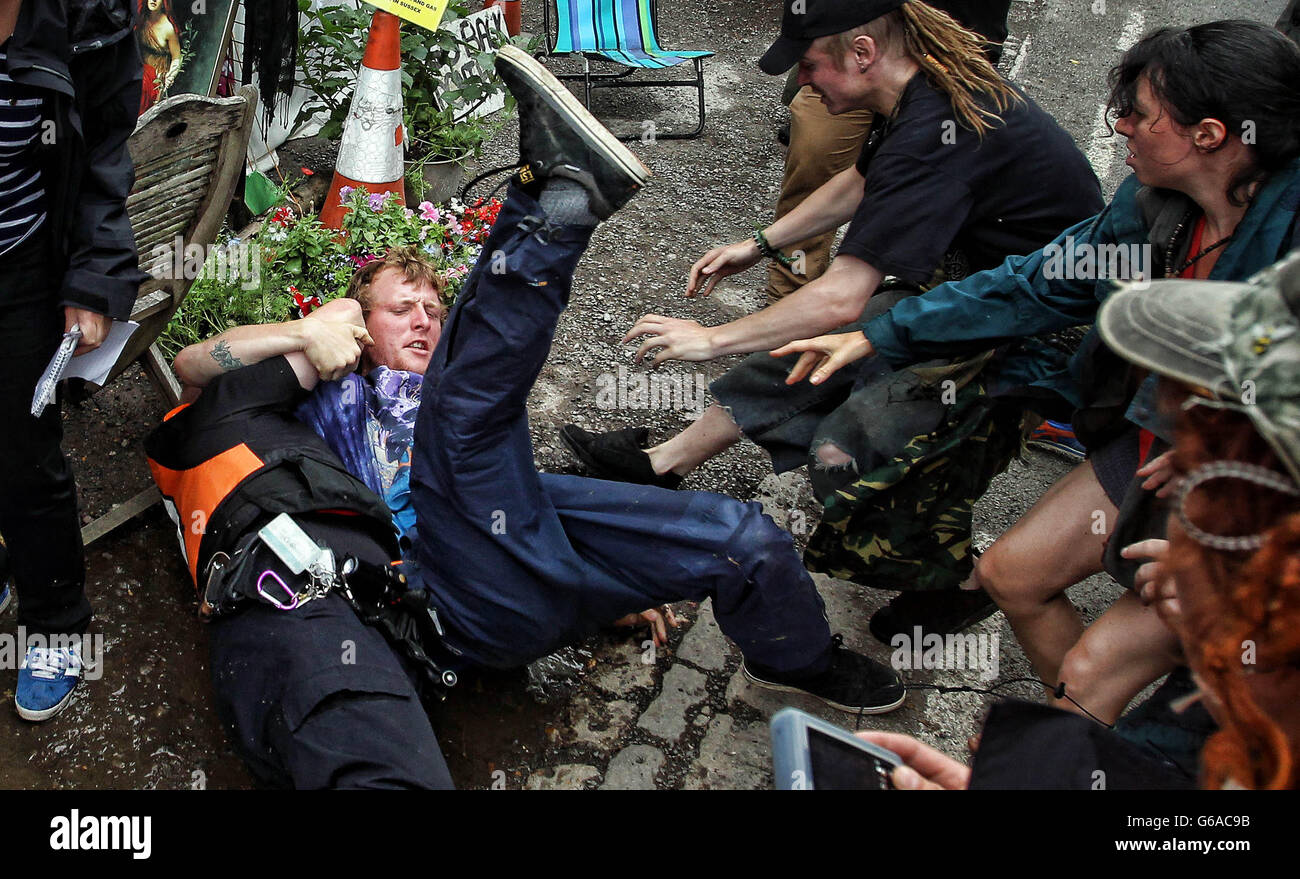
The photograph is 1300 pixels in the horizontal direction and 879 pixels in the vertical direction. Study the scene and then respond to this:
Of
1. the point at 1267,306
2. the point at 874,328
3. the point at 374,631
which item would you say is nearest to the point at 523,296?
the point at 374,631

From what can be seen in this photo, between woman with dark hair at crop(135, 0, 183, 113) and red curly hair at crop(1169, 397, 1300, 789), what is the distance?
12.0ft

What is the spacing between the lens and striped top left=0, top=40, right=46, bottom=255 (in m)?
2.14

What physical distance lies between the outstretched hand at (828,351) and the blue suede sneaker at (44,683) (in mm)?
1981

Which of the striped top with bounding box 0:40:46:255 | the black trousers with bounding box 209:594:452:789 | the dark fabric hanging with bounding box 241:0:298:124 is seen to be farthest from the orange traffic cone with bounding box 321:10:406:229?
the black trousers with bounding box 209:594:452:789

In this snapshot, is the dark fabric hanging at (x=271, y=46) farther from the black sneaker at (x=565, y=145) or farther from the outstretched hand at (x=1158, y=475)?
the outstretched hand at (x=1158, y=475)

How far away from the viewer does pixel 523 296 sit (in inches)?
98.8

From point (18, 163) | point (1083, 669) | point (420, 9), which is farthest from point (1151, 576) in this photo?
point (420, 9)

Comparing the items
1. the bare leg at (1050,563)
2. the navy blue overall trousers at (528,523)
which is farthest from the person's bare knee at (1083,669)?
the navy blue overall trousers at (528,523)

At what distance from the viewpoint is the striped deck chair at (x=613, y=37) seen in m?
5.77

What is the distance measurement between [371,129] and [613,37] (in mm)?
2049

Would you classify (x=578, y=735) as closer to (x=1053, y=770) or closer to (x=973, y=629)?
(x=973, y=629)

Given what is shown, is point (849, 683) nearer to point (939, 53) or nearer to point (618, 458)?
point (618, 458)

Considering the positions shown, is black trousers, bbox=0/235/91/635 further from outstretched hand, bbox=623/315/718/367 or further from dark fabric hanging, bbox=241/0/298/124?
dark fabric hanging, bbox=241/0/298/124

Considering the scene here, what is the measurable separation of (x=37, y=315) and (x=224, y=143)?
79cm
